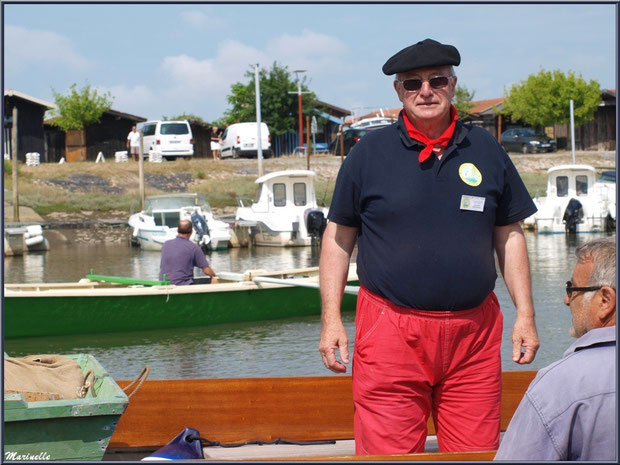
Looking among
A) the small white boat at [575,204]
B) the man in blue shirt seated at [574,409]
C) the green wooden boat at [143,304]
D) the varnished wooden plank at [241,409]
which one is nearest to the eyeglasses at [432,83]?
the man in blue shirt seated at [574,409]

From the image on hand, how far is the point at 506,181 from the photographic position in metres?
3.65

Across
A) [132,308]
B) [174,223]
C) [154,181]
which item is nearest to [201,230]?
[174,223]

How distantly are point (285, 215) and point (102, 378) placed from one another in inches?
916

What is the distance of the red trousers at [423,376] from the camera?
3.48m

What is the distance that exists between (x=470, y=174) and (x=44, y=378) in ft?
7.96

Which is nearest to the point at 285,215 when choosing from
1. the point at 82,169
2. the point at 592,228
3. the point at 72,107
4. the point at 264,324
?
the point at 592,228

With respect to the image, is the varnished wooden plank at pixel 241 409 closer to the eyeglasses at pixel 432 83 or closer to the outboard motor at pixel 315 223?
the eyeglasses at pixel 432 83

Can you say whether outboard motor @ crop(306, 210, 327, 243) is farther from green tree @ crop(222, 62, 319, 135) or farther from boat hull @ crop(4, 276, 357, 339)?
green tree @ crop(222, 62, 319, 135)

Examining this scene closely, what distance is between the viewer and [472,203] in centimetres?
349

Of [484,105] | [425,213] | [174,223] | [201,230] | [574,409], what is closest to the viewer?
[574,409]

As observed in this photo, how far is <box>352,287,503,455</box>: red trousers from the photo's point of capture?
3477mm

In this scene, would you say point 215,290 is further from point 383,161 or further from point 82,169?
point 82,169

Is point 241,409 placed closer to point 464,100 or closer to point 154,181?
point 154,181

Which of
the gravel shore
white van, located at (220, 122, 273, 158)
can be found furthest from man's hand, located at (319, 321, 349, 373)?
white van, located at (220, 122, 273, 158)
